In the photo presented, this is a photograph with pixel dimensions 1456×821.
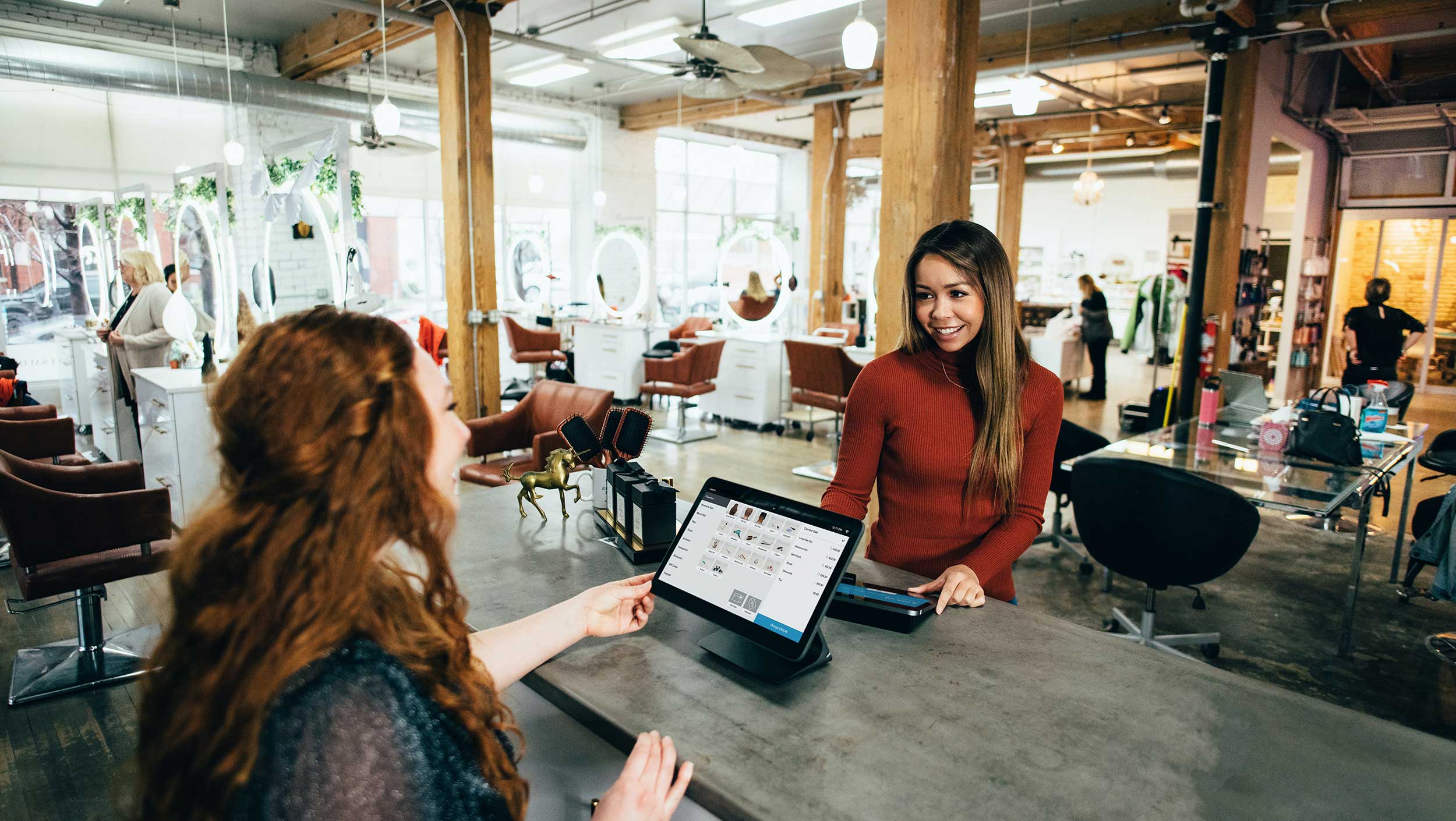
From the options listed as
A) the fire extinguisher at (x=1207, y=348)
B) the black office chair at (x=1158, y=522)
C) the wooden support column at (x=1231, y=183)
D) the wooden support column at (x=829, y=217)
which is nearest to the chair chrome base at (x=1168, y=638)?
the black office chair at (x=1158, y=522)

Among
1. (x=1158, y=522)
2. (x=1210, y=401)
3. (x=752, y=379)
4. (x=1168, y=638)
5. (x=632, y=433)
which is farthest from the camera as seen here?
(x=752, y=379)

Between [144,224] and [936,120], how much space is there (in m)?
6.60

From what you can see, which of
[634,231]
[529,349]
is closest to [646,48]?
[634,231]

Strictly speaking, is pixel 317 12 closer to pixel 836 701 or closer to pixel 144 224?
pixel 144 224

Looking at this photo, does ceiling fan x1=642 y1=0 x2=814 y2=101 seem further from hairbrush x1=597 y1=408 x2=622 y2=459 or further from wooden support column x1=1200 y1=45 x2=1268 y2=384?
wooden support column x1=1200 y1=45 x2=1268 y2=384

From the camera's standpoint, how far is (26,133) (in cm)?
761

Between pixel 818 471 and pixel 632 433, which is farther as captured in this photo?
pixel 818 471

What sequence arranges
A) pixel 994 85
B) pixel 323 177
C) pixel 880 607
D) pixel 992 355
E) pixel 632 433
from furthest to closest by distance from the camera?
pixel 994 85 → pixel 323 177 → pixel 632 433 → pixel 992 355 → pixel 880 607

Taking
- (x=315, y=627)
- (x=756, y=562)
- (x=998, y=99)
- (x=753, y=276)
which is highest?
(x=998, y=99)

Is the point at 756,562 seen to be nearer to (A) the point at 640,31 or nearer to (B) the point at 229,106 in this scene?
(A) the point at 640,31

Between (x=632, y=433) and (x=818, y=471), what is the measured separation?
4374mm

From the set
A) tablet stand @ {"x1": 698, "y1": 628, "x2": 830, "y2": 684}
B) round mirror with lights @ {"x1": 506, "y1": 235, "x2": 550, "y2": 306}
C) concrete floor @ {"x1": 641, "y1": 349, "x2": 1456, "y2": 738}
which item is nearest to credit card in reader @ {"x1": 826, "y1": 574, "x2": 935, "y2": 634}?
tablet stand @ {"x1": 698, "y1": 628, "x2": 830, "y2": 684}

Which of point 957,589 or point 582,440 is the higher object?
point 582,440

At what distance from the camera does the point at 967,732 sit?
118 cm
